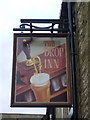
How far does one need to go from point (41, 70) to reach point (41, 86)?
1.11ft

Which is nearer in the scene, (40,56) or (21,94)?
(21,94)

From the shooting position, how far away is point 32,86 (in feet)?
19.1

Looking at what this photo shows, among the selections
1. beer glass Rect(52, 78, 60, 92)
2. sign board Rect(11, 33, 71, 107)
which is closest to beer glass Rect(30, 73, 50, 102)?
sign board Rect(11, 33, 71, 107)

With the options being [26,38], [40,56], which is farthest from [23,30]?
[40,56]

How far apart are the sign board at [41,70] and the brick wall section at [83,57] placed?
9.9 inches

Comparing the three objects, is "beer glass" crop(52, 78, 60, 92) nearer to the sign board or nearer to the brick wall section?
the sign board

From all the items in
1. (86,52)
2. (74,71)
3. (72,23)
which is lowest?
(74,71)

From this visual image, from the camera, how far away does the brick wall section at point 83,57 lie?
5.34 metres

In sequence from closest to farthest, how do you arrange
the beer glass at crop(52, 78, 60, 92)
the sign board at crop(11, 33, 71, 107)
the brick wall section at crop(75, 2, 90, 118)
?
1. the brick wall section at crop(75, 2, 90, 118)
2. the sign board at crop(11, 33, 71, 107)
3. the beer glass at crop(52, 78, 60, 92)

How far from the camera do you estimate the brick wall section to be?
5340 mm

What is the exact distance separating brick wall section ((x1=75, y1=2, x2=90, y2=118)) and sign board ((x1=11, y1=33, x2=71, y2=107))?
25 cm

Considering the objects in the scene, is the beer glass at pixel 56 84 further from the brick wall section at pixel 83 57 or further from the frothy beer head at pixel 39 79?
the brick wall section at pixel 83 57

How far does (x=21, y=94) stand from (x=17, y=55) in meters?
0.86

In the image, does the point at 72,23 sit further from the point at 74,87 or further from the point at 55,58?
the point at 74,87
